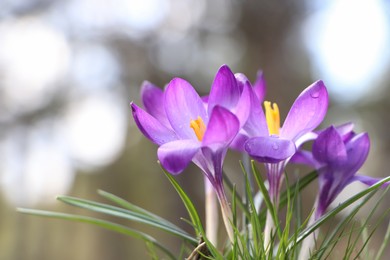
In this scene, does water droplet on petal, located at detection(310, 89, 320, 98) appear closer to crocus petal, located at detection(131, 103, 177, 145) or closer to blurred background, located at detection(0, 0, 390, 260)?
crocus petal, located at detection(131, 103, 177, 145)

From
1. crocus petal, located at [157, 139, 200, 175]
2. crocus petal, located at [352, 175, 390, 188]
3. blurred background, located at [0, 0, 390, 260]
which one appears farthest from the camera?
blurred background, located at [0, 0, 390, 260]

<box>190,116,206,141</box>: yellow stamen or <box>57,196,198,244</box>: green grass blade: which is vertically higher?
<box>190,116,206,141</box>: yellow stamen

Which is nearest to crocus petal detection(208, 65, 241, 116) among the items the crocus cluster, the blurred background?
the crocus cluster

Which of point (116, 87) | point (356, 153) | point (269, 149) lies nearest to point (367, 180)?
point (356, 153)

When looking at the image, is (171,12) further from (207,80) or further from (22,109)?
(22,109)

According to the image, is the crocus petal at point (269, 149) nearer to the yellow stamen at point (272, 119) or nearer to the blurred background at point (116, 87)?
the yellow stamen at point (272, 119)

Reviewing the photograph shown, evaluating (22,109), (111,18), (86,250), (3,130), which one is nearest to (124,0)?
(111,18)
